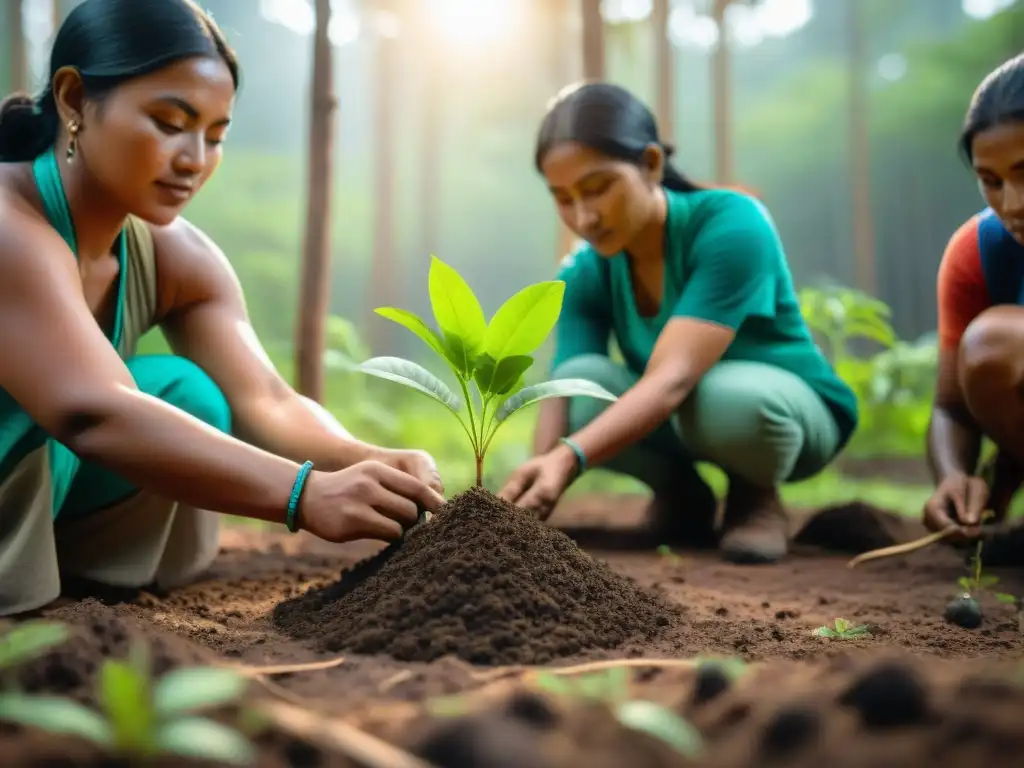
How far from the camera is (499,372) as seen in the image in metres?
1.52

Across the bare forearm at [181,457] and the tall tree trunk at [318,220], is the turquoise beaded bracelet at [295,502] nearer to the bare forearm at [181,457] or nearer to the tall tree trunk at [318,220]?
the bare forearm at [181,457]

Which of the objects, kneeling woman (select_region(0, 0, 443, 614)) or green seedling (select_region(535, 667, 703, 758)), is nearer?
green seedling (select_region(535, 667, 703, 758))

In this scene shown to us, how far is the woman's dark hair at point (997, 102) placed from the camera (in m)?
1.74

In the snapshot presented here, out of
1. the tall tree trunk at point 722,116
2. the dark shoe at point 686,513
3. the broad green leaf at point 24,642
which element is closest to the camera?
the broad green leaf at point 24,642

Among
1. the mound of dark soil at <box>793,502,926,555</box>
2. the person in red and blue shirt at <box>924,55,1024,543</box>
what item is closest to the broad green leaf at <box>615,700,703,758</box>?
the person in red and blue shirt at <box>924,55,1024,543</box>

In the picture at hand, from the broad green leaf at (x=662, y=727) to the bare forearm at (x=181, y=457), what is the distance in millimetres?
774

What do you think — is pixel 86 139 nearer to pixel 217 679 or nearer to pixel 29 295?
pixel 29 295

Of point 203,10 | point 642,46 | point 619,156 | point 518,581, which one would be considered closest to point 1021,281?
point 619,156

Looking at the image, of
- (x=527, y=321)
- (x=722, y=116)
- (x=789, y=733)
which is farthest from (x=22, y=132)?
(x=722, y=116)

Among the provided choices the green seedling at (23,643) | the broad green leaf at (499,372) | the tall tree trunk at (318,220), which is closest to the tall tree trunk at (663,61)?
the tall tree trunk at (318,220)

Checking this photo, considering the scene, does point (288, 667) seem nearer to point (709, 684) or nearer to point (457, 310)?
point (709, 684)

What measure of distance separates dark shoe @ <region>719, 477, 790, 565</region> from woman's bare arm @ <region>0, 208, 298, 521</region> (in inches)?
49.5

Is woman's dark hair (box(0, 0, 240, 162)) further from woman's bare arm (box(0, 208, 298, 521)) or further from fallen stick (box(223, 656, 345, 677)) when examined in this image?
fallen stick (box(223, 656, 345, 677))

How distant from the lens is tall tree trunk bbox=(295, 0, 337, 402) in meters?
2.90
